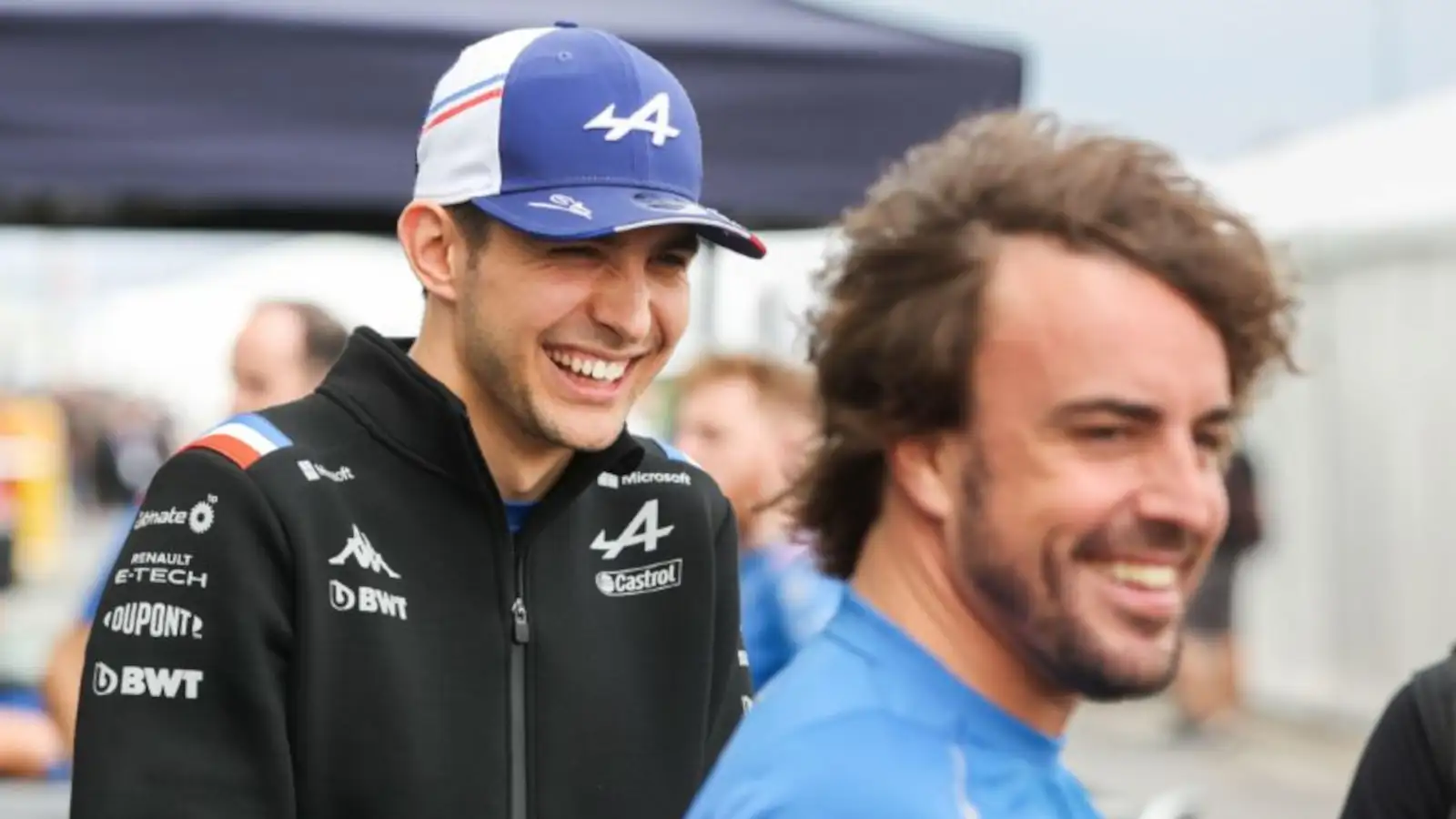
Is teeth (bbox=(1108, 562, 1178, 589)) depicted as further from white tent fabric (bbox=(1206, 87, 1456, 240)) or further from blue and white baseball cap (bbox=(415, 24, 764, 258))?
white tent fabric (bbox=(1206, 87, 1456, 240))

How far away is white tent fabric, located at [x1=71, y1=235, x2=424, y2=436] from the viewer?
13.2 m

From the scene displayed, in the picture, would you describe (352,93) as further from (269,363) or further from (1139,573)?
(1139,573)

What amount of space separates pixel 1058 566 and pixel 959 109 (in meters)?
3.37

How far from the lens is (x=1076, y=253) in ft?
5.93

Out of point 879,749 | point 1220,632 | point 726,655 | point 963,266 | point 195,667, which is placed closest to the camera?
point 879,749

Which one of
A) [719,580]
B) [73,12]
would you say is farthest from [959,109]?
[719,580]

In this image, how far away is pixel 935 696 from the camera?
1.80m

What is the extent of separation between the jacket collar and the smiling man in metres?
0.80

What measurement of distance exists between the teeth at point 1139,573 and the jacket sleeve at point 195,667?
3.32ft

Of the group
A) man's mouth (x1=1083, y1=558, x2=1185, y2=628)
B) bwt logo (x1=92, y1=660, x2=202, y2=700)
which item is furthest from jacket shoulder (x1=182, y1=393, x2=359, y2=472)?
man's mouth (x1=1083, y1=558, x2=1185, y2=628)

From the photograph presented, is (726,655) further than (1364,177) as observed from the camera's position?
No

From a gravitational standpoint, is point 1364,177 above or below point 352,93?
below

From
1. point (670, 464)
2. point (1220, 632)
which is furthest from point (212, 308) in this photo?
point (670, 464)

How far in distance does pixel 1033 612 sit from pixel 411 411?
107 centimetres
